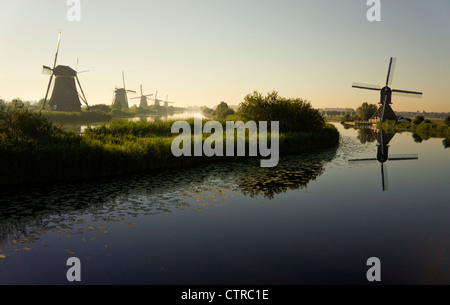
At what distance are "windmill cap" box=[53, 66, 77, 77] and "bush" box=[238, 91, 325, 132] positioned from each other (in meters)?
50.8

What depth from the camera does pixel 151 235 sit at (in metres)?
11.0

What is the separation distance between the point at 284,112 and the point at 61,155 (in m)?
30.2

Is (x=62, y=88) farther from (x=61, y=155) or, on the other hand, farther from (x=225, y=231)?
(x=225, y=231)

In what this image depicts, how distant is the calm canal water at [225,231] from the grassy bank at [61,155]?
2076 millimetres

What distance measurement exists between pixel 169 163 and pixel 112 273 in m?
16.1

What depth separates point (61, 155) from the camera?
63.5 ft

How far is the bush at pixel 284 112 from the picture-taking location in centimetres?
4216

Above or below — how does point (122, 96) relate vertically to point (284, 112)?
above

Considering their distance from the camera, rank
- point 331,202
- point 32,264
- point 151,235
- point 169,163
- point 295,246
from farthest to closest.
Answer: point 169,163, point 331,202, point 151,235, point 295,246, point 32,264

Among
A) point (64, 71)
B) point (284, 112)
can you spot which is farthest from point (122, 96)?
point (284, 112)

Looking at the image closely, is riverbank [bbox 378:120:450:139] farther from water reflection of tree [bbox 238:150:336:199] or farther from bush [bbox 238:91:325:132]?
water reflection of tree [bbox 238:150:336:199]
